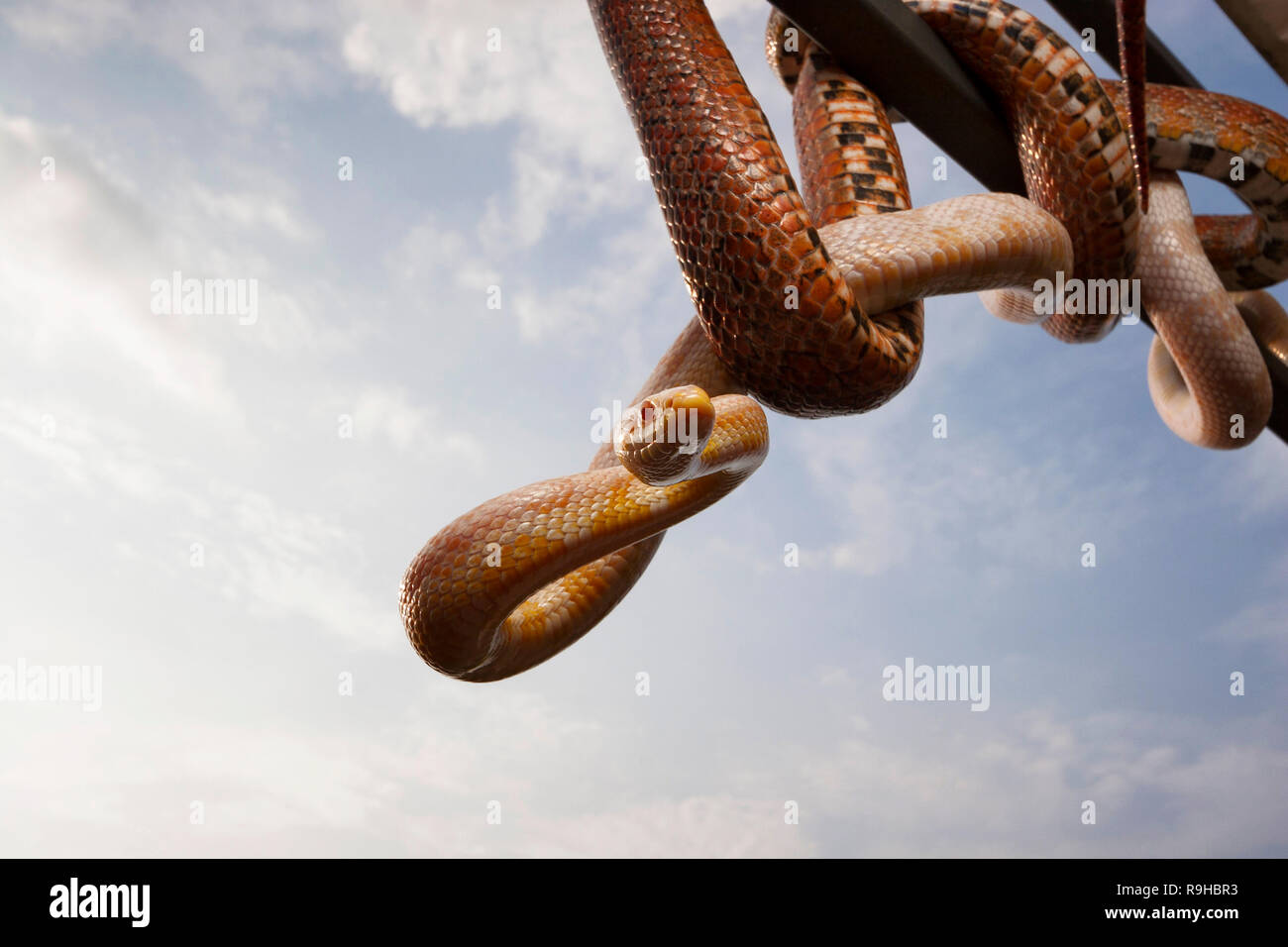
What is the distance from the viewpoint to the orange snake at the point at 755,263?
704 millimetres

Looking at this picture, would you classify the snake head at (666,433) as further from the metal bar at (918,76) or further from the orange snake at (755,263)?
the metal bar at (918,76)

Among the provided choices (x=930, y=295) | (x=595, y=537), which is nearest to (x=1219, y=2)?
(x=930, y=295)

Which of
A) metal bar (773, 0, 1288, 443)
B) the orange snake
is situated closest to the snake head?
the orange snake

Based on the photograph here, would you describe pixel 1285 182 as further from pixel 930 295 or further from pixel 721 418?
pixel 721 418

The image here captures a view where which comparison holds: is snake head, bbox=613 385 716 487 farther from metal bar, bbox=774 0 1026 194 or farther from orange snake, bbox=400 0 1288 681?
metal bar, bbox=774 0 1026 194

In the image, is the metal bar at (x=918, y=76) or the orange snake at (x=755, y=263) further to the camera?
the metal bar at (x=918, y=76)

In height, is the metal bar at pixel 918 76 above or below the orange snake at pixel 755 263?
above

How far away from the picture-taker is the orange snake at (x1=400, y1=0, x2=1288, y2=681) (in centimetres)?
70

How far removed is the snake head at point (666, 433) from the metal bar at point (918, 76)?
510 millimetres

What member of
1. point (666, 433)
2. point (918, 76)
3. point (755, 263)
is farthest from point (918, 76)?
point (666, 433)

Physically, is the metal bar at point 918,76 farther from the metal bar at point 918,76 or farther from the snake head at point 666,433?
the snake head at point 666,433

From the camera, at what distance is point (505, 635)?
86cm

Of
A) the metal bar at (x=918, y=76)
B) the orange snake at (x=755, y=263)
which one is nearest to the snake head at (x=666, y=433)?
the orange snake at (x=755, y=263)

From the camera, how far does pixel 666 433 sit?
2.02 feet
